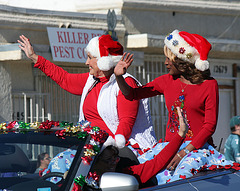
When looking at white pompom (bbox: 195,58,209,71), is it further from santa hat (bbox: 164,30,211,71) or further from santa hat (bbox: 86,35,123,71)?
santa hat (bbox: 86,35,123,71)

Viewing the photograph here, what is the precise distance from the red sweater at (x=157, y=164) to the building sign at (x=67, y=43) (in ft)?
25.4

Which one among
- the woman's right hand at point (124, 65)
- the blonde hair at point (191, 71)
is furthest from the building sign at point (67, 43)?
the woman's right hand at point (124, 65)

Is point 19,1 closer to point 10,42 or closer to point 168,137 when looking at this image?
point 10,42

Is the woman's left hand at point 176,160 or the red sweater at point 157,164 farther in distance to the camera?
the woman's left hand at point 176,160

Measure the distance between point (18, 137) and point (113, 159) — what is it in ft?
2.26

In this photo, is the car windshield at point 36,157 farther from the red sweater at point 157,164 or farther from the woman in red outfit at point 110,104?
the woman in red outfit at point 110,104

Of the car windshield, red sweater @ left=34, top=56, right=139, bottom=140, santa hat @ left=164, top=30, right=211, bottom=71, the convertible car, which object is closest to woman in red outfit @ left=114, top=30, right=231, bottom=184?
santa hat @ left=164, top=30, right=211, bottom=71

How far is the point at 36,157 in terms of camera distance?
3.90m

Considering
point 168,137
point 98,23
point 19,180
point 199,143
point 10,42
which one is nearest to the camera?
point 19,180

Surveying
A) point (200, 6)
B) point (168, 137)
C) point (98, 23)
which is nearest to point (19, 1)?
point (98, 23)

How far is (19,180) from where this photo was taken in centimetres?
371

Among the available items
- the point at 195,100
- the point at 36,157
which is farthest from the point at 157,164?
the point at 36,157

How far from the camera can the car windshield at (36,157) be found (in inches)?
144

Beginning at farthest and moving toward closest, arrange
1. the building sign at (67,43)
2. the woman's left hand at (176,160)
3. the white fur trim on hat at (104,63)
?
the building sign at (67,43) < the white fur trim on hat at (104,63) < the woman's left hand at (176,160)
